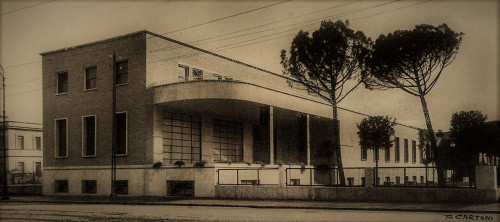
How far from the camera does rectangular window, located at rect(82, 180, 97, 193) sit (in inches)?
1249

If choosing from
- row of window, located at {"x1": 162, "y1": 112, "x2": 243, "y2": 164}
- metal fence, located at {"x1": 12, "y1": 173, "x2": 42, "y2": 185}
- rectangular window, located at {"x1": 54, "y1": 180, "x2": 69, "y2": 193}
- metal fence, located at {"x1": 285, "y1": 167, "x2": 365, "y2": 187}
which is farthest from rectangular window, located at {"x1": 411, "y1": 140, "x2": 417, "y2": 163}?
metal fence, located at {"x1": 12, "y1": 173, "x2": 42, "y2": 185}

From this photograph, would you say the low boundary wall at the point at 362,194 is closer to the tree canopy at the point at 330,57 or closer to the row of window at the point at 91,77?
the tree canopy at the point at 330,57

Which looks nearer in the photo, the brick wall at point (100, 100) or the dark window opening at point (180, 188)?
the dark window opening at point (180, 188)

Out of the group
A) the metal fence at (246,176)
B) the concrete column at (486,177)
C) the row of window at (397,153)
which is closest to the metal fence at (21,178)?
the metal fence at (246,176)

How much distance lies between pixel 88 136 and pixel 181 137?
6.24 m

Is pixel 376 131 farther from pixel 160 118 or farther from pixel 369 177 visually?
pixel 160 118

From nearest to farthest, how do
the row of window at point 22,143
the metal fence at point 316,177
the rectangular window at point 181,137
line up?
the metal fence at point 316,177, the rectangular window at point 181,137, the row of window at point 22,143

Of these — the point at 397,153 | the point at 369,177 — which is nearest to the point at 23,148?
the point at 397,153

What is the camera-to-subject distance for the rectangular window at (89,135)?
107ft

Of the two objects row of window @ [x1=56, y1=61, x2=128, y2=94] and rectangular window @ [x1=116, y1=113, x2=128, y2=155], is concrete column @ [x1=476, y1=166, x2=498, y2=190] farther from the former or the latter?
row of window @ [x1=56, y1=61, x2=128, y2=94]

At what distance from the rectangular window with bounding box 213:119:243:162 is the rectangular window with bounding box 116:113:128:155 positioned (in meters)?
6.48

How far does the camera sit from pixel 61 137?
34188 millimetres

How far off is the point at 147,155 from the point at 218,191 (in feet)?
19.5

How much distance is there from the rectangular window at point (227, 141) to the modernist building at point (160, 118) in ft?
0.24
